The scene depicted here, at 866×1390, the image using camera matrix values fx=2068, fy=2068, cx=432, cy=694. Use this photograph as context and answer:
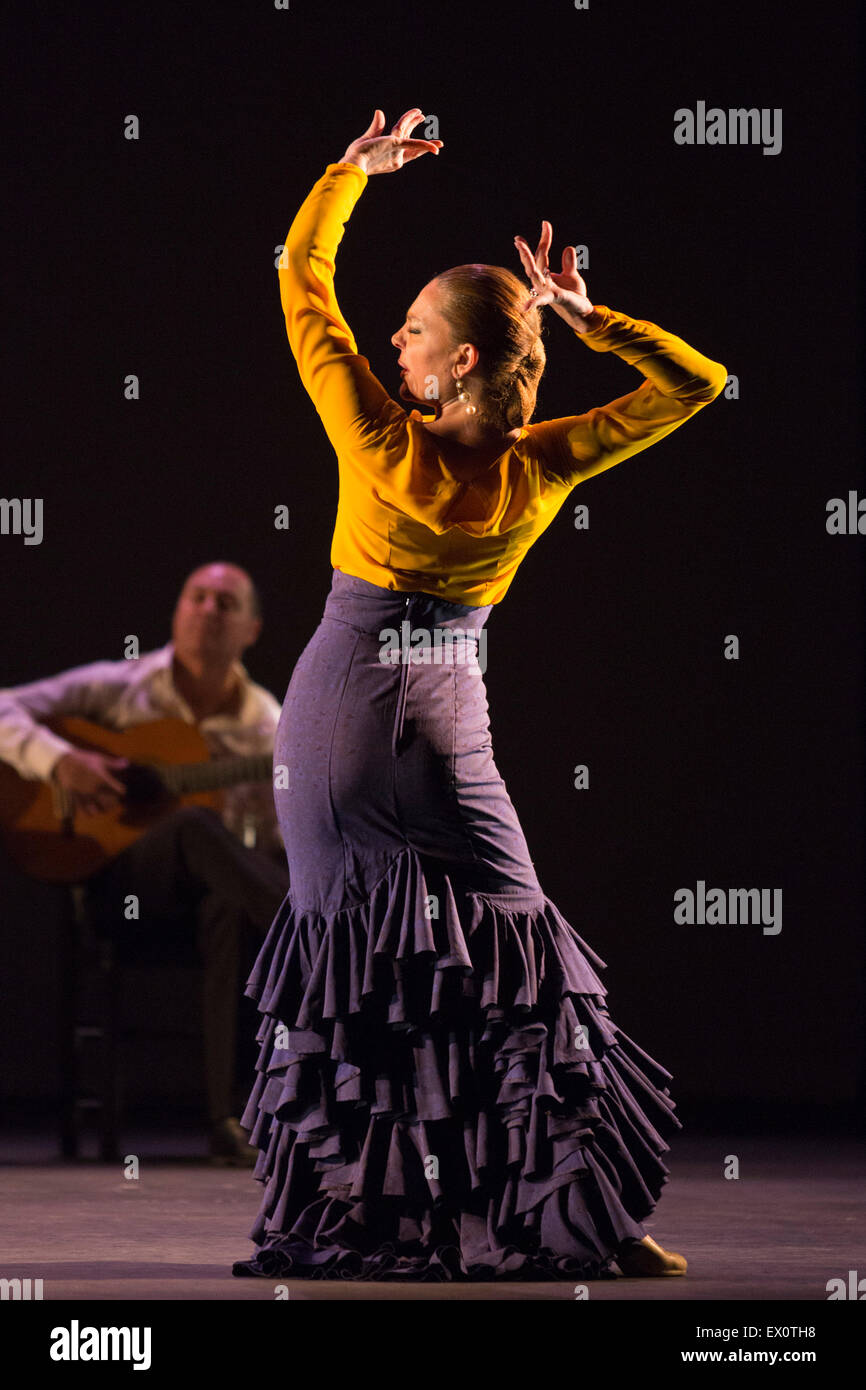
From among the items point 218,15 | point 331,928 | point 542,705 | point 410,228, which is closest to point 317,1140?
point 331,928

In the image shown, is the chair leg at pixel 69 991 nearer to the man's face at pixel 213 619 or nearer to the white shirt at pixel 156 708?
the white shirt at pixel 156 708

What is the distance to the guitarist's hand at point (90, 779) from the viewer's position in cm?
502

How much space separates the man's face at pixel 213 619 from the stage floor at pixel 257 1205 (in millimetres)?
1256

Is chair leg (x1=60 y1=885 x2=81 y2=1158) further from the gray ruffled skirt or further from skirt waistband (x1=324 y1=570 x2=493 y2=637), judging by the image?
skirt waistband (x1=324 y1=570 x2=493 y2=637)

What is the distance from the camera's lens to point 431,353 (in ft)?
9.71

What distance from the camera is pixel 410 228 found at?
5852mm

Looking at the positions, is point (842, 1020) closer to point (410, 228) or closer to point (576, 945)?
point (410, 228)

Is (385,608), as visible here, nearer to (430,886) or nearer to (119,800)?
(430,886)

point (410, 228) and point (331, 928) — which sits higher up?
point (410, 228)

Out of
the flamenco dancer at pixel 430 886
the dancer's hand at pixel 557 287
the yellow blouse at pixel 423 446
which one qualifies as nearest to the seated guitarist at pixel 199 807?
the flamenco dancer at pixel 430 886

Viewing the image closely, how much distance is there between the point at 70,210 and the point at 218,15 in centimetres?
69

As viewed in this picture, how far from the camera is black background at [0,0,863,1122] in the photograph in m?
5.82

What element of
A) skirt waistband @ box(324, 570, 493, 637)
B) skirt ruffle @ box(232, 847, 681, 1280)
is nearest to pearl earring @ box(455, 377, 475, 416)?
skirt waistband @ box(324, 570, 493, 637)

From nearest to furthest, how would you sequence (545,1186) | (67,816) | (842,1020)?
(545,1186)
(67,816)
(842,1020)
